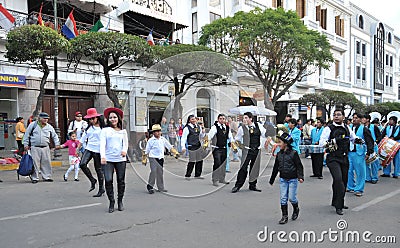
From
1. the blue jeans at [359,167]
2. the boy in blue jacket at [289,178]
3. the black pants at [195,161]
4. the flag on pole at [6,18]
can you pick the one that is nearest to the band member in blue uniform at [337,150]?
the boy in blue jacket at [289,178]

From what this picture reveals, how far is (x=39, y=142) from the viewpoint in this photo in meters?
8.54

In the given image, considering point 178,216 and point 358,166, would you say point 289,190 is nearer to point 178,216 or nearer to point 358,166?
point 178,216

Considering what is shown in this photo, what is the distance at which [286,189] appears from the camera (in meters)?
5.23

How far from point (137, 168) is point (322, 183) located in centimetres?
430

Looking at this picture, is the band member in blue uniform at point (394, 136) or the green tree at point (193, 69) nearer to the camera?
the green tree at point (193, 69)

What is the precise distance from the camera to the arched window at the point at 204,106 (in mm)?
8344

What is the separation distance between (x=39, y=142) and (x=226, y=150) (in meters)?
4.34

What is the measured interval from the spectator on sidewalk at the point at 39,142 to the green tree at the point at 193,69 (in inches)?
114

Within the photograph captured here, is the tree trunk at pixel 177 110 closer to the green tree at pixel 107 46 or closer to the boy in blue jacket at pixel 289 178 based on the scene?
the green tree at pixel 107 46

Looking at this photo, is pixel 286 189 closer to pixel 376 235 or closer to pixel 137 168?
pixel 376 235

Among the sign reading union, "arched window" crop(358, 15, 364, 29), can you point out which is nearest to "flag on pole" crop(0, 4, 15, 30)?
the sign reading union

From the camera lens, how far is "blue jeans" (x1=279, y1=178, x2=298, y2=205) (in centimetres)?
518

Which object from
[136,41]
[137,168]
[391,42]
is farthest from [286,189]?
[391,42]

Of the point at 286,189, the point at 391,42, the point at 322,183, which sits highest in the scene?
the point at 391,42
